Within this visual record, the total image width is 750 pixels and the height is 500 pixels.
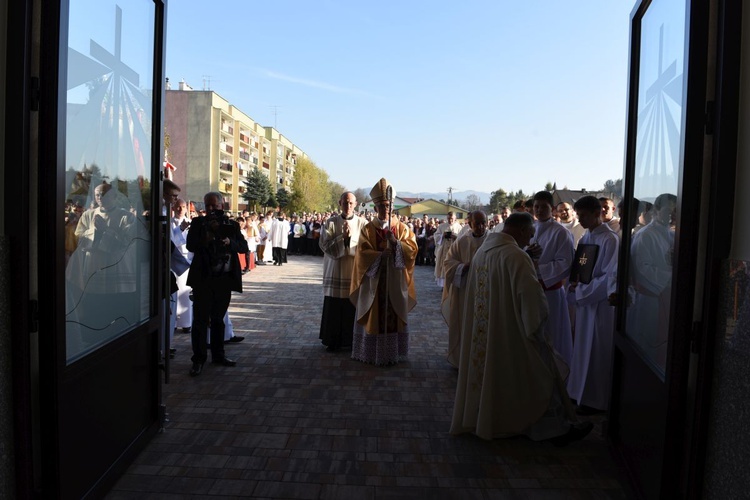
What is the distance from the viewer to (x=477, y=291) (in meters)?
4.38

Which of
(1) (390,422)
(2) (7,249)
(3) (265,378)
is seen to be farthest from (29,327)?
(3) (265,378)

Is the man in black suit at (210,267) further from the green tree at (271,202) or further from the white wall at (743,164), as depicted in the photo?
the green tree at (271,202)

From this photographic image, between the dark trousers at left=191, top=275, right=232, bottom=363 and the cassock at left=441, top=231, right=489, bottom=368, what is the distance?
249cm

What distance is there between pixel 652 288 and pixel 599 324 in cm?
179

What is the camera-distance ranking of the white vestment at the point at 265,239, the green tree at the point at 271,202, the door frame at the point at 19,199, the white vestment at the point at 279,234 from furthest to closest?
1. the green tree at the point at 271,202
2. the white vestment at the point at 265,239
3. the white vestment at the point at 279,234
4. the door frame at the point at 19,199

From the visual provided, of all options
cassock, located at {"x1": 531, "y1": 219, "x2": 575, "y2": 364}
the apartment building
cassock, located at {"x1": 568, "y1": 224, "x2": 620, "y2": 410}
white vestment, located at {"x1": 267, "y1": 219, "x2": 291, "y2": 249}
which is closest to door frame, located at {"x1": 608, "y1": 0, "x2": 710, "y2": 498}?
cassock, located at {"x1": 568, "y1": 224, "x2": 620, "y2": 410}

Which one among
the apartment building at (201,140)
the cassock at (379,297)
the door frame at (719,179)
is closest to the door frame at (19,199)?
the door frame at (719,179)

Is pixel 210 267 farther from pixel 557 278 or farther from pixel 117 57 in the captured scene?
pixel 557 278

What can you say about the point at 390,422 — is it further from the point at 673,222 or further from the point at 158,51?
the point at 158,51

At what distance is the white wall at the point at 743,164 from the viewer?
2316 mm

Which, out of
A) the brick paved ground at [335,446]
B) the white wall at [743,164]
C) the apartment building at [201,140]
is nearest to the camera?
the white wall at [743,164]

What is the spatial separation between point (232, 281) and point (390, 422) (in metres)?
2.50

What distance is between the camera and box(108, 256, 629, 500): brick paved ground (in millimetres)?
3473

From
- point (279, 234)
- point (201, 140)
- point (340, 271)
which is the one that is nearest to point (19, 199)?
point (340, 271)
